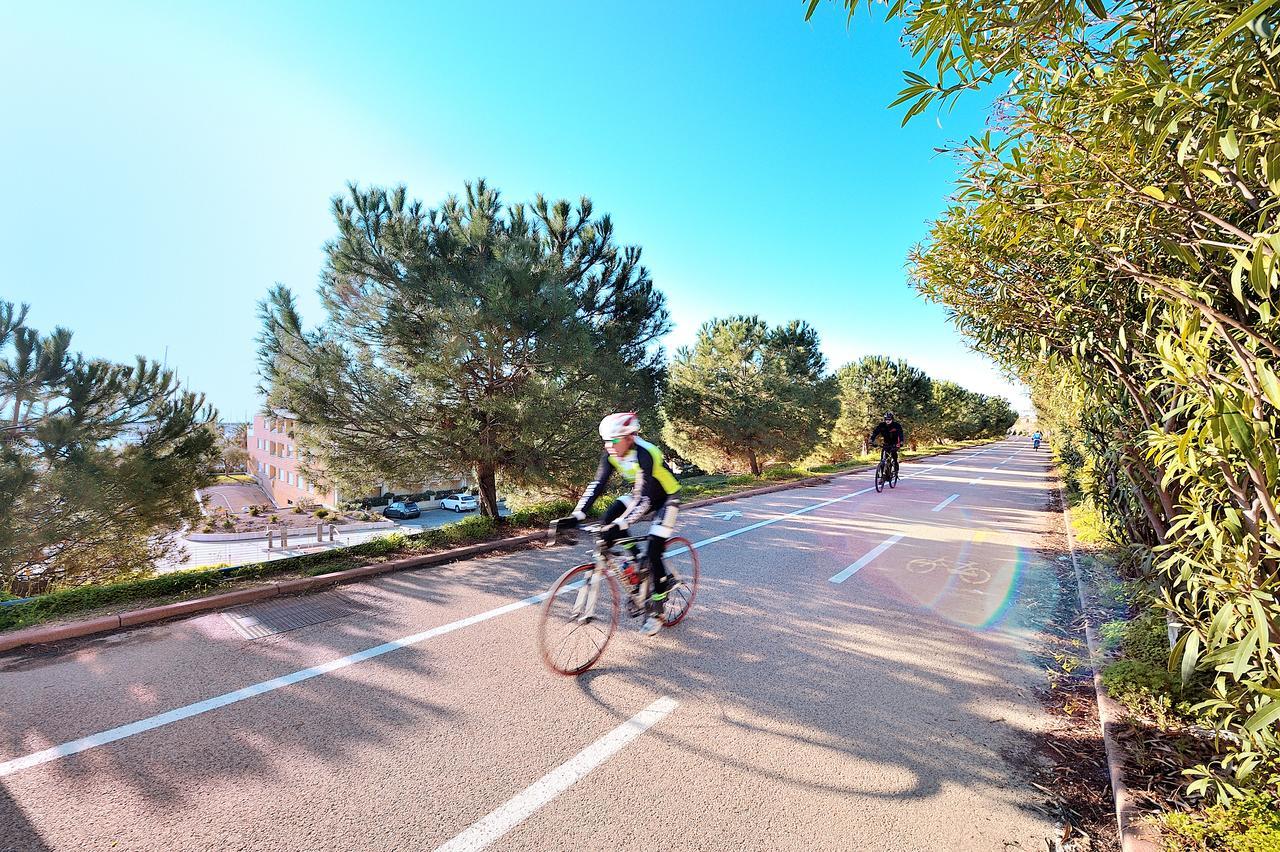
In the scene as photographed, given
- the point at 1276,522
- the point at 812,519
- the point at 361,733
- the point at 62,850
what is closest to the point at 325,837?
the point at 361,733

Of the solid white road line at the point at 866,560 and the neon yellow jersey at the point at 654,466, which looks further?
the solid white road line at the point at 866,560

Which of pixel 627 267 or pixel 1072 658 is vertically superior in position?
pixel 627 267

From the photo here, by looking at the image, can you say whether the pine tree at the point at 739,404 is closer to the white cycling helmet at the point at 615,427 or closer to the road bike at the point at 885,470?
the road bike at the point at 885,470

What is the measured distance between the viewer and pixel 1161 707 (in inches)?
120

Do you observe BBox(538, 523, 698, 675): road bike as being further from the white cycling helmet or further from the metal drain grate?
the metal drain grate

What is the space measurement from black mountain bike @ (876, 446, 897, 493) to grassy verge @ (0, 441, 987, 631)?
10.5 m

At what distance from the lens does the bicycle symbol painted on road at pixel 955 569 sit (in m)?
6.32

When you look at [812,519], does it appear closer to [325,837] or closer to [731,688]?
[731,688]

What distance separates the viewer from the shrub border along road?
4.18 meters

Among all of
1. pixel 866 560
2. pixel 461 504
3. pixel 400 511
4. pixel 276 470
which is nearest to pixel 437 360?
pixel 866 560

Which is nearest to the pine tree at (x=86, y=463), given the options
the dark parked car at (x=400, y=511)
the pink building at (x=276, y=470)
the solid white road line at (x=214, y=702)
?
the solid white road line at (x=214, y=702)

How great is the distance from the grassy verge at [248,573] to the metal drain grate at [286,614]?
58 cm

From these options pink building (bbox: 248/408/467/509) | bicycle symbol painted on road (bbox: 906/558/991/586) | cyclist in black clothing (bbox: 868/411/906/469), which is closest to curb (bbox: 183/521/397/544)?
pink building (bbox: 248/408/467/509)

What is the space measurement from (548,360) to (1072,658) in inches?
287
